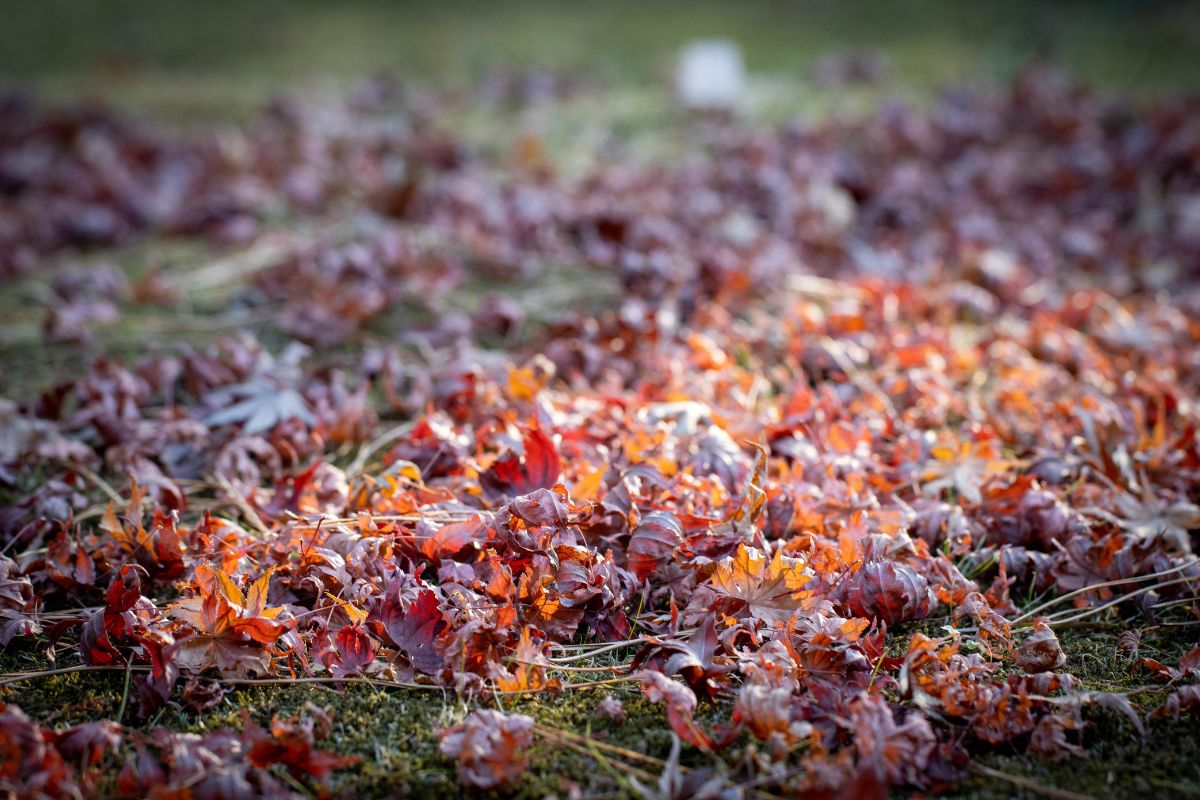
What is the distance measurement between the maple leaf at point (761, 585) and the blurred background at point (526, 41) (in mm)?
4219

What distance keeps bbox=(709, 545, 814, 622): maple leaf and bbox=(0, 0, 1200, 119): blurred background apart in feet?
13.8

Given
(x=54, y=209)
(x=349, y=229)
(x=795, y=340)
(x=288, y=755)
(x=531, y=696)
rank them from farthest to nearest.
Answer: (x=54, y=209) → (x=349, y=229) → (x=795, y=340) → (x=531, y=696) → (x=288, y=755)

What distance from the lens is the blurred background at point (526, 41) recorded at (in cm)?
533

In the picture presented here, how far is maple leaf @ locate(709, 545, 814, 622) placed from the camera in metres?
1.40

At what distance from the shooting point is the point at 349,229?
10.6ft

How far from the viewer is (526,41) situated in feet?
20.6

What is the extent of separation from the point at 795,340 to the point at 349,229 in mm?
1631

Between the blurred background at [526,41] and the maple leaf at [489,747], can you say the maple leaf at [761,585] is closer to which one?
the maple leaf at [489,747]

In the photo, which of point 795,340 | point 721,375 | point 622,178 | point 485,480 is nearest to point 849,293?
point 795,340

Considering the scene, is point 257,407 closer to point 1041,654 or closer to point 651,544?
→ point 651,544

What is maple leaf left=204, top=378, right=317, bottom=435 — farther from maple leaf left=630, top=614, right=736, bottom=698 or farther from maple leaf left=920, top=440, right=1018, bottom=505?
maple leaf left=920, top=440, right=1018, bottom=505

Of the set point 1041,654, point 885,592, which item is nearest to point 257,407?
point 885,592

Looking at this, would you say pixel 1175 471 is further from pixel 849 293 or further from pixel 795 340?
pixel 849 293

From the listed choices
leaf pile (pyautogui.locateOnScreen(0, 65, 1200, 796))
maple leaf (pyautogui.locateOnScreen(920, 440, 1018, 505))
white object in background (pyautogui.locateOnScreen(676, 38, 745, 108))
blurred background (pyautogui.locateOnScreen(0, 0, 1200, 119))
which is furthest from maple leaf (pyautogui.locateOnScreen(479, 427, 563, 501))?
blurred background (pyautogui.locateOnScreen(0, 0, 1200, 119))
